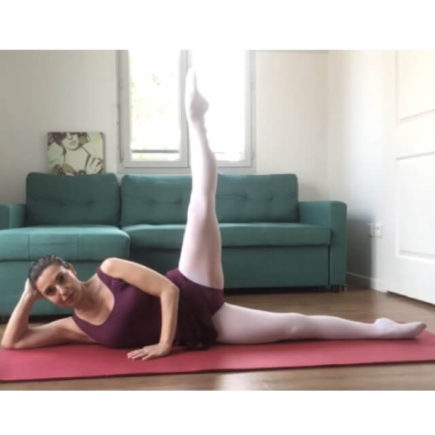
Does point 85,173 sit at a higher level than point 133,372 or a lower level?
higher

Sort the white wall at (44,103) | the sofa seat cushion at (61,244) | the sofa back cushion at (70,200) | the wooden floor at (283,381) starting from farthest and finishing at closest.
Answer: the white wall at (44,103) < the sofa back cushion at (70,200) < the sofa seat cushion at (61,244) < the wooden floor at (283,381)

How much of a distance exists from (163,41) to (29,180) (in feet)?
9.37

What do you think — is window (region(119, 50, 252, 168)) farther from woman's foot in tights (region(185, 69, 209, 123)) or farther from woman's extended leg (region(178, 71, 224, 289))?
woman's extended leg (region(178, 71, 224, 289))

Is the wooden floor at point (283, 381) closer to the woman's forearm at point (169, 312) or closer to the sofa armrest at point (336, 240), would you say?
the woman's forearm at point (169, 312)

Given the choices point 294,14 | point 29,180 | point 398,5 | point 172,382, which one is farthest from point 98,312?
point 29,180

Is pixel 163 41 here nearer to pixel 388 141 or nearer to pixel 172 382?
pixel 172 382

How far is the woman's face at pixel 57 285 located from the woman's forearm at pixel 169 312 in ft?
1.09

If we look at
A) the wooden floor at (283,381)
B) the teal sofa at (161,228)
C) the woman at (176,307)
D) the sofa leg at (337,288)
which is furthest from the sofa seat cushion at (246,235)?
the wooden floor at (283,381)

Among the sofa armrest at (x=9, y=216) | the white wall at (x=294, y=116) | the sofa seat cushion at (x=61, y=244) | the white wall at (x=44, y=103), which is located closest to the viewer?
the sofa seat cushion at (x=61, y=244)

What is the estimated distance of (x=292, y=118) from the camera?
506cm

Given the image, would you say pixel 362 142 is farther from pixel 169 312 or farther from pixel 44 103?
pixel 169 312

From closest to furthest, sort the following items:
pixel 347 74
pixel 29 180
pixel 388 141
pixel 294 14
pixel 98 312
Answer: pixel 294 14, pixel 98 312, pixel 388 141, pixel 29 180, pixel 347 74

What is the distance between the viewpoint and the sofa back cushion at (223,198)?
438 centimetres

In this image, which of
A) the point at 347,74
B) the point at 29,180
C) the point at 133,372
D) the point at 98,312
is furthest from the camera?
the point at 347,74
